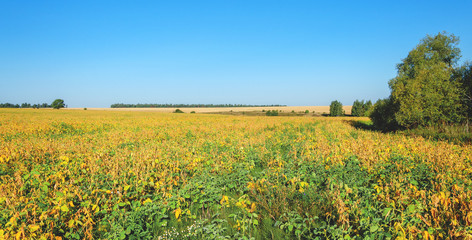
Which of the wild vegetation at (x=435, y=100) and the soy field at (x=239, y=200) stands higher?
the wild vegetation at (x=435, y=100)

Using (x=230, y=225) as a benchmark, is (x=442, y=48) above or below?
above

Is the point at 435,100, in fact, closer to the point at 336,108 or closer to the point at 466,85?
the point at 466,85

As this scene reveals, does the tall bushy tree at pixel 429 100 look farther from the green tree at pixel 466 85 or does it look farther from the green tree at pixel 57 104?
the green tree at pixel 57 104

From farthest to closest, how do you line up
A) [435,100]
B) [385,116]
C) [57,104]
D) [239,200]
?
1. [57,104]
2. [385,116]
3. [435,100]
4. [239,200]

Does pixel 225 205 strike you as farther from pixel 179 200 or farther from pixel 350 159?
pixel 350 159

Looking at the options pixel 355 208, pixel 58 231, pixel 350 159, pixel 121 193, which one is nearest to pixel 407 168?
pixel 350 159

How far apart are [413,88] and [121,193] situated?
24711 mm

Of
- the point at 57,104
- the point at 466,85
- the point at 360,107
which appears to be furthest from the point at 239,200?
the point at 57,104

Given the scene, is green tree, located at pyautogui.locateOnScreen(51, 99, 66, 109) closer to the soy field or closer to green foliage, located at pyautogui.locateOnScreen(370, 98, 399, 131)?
the soy field

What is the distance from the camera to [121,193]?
475 cm

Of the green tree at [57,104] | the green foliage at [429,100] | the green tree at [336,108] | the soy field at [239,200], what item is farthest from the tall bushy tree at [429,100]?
the green tree at [57,104]

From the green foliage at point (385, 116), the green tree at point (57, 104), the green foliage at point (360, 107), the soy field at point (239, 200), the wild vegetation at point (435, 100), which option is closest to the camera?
the soy field at point (239, 200)

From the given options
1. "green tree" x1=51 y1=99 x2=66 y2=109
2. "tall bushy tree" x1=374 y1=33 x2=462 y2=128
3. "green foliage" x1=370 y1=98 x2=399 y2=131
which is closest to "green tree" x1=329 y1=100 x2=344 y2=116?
"green foliage" x1=370 y1=98 x2=399 y2=131

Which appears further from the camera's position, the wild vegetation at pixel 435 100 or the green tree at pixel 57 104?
the green tree at pixel 57 104
